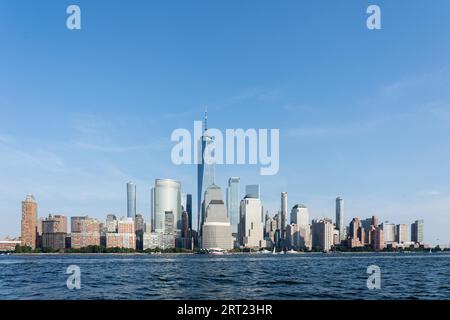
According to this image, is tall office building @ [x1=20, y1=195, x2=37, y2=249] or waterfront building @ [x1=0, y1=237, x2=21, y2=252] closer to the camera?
tall office building @ [x1=20, y1=195, x2=37, y2=249]

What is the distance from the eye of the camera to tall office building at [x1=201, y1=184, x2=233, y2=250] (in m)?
143

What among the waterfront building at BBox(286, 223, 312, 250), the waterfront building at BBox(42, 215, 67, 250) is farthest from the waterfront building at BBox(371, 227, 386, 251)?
the waterfront building at BBox(42, 215, 67, 250)

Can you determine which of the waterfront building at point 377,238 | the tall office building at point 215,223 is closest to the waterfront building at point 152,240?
the tall office building at point 215,223

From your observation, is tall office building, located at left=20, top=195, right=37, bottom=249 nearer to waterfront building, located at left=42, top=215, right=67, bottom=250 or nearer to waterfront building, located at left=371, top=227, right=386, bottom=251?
waterfront building, located at left=42, top=215, right=67, bottom=250

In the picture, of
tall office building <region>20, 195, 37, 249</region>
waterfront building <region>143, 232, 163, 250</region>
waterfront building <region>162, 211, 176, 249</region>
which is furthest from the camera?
waterfront building <region>143, 232, 163, 250</region>

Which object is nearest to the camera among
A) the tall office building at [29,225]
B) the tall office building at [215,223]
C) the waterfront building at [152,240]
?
the tall office building at [29,225]

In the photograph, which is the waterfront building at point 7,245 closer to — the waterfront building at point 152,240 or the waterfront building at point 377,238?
the waterfront building at point 152,240

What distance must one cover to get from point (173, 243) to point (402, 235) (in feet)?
257

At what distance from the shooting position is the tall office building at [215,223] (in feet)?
470

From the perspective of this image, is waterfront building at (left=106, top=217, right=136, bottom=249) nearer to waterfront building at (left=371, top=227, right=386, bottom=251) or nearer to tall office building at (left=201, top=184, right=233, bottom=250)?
tall office building at (left=201, top=184, right=233, bottom=250)

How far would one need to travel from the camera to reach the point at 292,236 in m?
118

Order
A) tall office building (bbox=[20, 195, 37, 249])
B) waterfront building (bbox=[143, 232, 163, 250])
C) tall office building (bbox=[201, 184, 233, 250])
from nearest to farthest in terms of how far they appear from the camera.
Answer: tall office building (bbox=[20, 195, 37, 249]), waterfront building (bbox=[143, 232, 163, 250]), tall office building (bbox=[201, 184, 233, 250])
